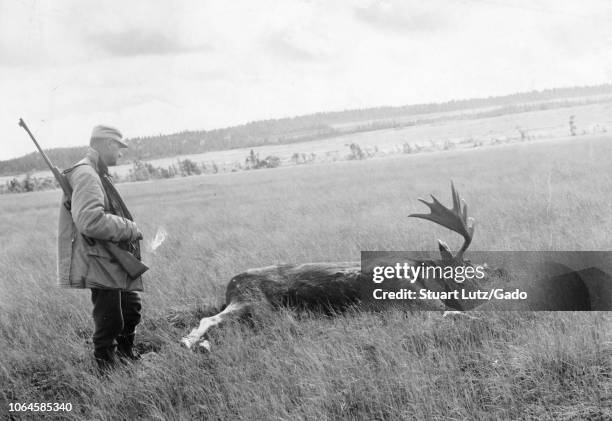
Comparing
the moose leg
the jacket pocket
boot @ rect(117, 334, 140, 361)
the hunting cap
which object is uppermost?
the hunting cap

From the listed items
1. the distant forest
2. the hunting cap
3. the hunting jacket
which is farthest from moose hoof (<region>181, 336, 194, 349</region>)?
the distant forest

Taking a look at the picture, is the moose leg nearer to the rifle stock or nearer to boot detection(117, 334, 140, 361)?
boot detection(117, 334, 140, 361)

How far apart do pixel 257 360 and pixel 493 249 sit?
12.5 ft

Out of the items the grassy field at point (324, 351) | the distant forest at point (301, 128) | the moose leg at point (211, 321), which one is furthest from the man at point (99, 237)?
the distant forest at point (301, 128)

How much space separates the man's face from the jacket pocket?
694mm

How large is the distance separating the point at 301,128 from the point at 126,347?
117 m

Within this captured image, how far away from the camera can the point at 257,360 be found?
424 cm

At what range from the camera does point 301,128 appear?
12050 cm

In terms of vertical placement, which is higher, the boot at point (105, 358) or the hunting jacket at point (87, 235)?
the hunting jacket at point (87, 235)

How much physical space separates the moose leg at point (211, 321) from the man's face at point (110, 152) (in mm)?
1560

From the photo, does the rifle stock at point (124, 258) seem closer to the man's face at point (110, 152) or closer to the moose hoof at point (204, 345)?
the man's face at point (110, 152)

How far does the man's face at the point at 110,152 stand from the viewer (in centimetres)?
450

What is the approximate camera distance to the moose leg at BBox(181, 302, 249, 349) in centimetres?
469

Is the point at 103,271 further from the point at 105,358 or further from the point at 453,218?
the point at 453,218
